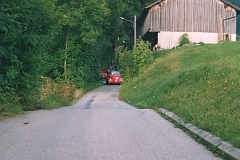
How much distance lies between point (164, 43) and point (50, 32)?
29.0 meters

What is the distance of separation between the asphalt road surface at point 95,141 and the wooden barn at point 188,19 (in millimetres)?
32144

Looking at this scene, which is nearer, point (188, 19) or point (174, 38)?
point (188, 19)

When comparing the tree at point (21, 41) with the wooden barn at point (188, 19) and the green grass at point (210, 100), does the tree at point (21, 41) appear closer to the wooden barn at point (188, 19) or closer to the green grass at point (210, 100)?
the green grass at point (210, 100)

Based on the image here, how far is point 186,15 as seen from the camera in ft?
142

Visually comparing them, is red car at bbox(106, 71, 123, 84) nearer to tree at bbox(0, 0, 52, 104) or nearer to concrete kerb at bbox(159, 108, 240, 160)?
tree at bbox(0, 0, 52, 104)

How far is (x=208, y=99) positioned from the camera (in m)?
12.4

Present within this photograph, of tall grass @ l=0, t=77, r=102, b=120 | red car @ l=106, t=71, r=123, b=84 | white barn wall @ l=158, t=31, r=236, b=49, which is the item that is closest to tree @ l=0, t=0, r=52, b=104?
tall grass @ l=0, t=77, r=102, b=120

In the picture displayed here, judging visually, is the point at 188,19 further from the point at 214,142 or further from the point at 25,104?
the point at 214,142

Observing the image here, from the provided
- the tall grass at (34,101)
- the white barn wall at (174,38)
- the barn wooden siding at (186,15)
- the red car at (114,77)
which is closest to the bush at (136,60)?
the white barn wall at (174,38)

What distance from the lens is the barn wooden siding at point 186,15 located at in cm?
4322

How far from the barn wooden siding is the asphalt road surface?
1267 inches

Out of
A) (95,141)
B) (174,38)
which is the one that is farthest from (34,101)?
(174,38)

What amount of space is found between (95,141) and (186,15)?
1441 inches

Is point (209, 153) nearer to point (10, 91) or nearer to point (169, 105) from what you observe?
point (169, 105)
